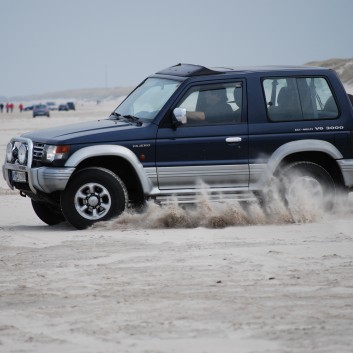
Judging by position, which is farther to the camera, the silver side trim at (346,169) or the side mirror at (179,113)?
the silver side trim at (346,169)

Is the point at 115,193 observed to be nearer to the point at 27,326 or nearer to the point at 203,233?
the point at 203,233

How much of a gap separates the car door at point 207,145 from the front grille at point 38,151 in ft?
3.96

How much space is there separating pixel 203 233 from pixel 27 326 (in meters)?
4.43

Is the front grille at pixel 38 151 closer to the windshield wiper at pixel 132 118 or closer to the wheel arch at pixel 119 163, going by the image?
the wheel arch at pixel 119 163

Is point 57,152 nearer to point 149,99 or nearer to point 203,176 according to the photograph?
point 149,99

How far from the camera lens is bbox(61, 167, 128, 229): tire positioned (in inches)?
437

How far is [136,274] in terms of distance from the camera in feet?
27.4

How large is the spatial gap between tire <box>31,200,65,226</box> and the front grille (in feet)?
3.90

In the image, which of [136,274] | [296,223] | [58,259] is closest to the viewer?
[136,274]

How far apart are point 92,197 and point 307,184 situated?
235 centimetres

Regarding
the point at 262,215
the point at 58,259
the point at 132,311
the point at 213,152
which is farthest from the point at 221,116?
the point at 132,311

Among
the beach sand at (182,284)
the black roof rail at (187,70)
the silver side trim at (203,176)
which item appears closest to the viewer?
the beach sand at (182,284)

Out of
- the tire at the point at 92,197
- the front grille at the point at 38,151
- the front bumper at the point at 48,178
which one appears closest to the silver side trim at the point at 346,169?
the tire at the point at 92,197

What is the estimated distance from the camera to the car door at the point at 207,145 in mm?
11242
